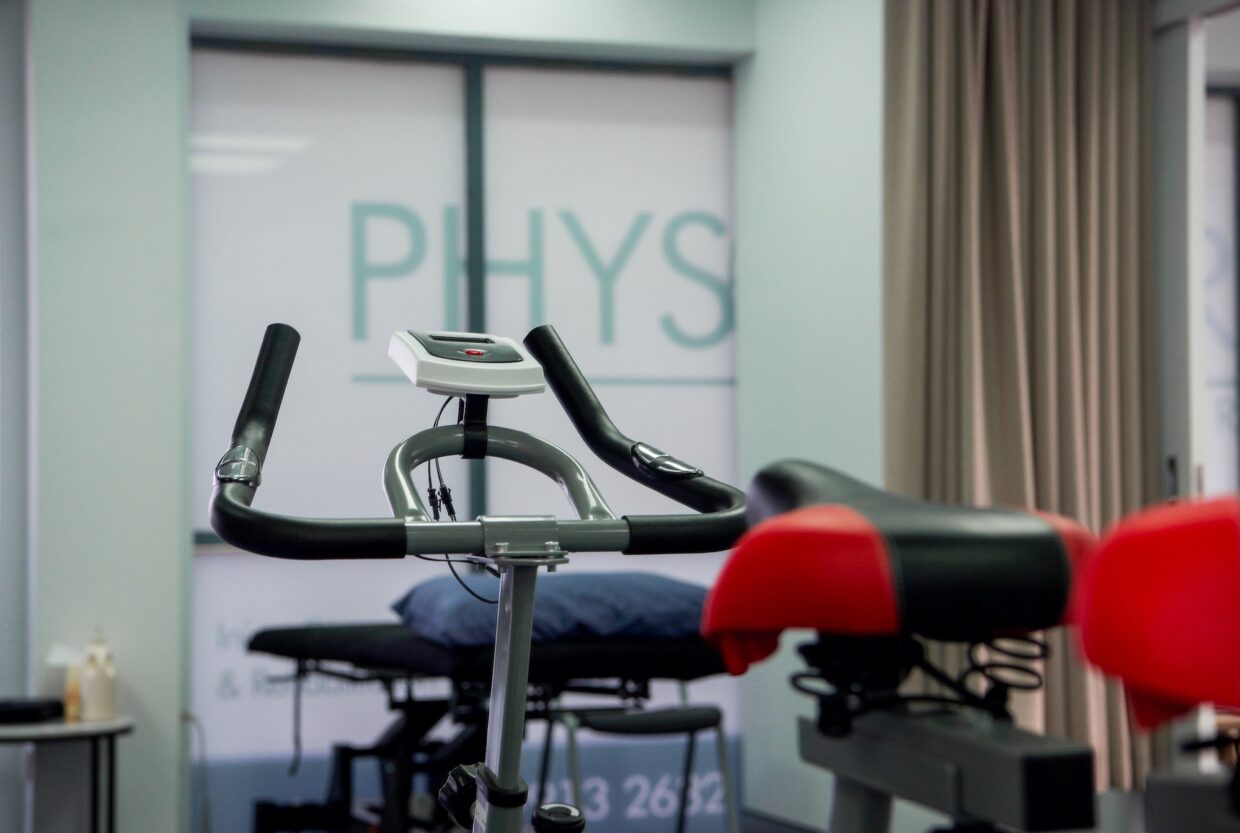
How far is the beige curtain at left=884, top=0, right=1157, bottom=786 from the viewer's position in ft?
11.3

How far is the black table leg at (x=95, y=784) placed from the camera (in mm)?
3173

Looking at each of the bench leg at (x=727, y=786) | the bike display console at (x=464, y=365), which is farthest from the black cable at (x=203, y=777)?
Answer: the bike display console at (x=464, y=365)

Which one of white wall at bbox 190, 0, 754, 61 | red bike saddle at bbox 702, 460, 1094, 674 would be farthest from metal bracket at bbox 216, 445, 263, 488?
white wall at bbox 190, 0, 754, 61

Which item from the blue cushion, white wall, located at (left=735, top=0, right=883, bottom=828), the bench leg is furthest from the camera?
white wall, located at (left=735, top=0, right=883, bottom=828)

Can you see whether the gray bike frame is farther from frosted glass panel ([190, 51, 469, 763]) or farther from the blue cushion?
frosted glass panel ([190, 51, 469, 763])

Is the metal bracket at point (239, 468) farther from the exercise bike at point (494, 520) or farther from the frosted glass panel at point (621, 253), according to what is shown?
the frosted glass panel at point (621, 253)

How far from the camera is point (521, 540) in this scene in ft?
4.50

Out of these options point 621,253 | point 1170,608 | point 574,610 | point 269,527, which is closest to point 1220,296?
point 621,253

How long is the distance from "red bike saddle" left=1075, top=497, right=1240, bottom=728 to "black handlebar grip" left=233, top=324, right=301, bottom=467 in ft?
2.98

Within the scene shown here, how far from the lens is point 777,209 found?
392 cm

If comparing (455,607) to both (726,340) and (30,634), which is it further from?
(726,340)

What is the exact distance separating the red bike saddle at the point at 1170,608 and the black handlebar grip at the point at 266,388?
0.91 meters

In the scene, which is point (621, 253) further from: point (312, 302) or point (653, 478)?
point (653, 478)

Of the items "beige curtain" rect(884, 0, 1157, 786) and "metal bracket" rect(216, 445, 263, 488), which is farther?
"beige curtain" rect(884, 0, 1157, 786)
